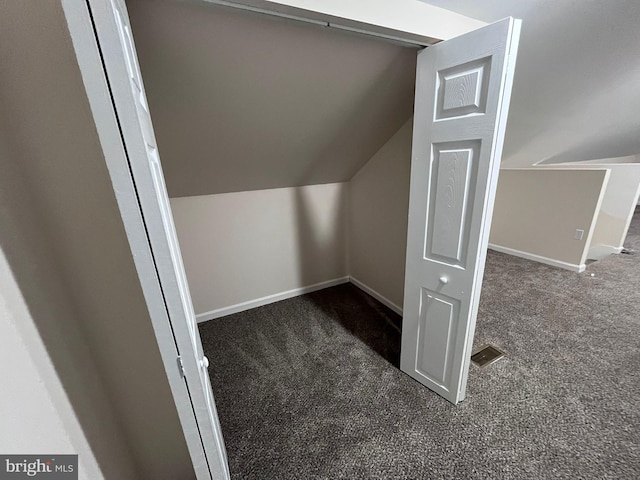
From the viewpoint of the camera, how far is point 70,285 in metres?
0.81

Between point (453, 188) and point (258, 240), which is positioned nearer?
point (453, 188)

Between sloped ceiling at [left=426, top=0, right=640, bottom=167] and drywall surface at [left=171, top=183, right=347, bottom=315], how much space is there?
174 centimetres

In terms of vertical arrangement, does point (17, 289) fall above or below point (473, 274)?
above

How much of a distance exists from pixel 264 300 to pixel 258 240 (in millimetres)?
645

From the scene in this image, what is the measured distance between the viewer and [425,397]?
1.65 m

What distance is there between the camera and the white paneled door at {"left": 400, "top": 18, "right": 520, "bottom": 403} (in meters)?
1.11

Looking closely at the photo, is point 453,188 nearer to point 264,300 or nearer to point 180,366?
point 180,366

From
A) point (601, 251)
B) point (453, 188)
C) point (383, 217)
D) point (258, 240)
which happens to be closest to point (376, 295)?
point (383, 217)

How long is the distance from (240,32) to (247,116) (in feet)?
1.58

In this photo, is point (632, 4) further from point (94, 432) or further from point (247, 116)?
point (94, 432)

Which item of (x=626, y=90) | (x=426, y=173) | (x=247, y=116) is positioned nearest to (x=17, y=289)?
(x=247, y=116)

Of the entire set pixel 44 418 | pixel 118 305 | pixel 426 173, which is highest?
pixel 426 173

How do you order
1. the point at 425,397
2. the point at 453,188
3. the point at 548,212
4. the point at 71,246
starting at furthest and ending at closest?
the point at 548,212 < the point at 425,397 < the point at 453,188 < the point at 71,246

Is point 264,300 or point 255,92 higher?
point 255,92
